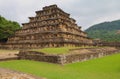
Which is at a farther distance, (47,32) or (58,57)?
(47,32)

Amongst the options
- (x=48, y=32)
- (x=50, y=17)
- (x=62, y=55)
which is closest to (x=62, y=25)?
(x=48, y=32)

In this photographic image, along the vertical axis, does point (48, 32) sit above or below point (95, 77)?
above

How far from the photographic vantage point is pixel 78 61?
2136 cm

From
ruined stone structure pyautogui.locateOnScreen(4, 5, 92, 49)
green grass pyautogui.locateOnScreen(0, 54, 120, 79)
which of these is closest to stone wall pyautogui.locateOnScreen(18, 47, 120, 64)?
green grass pyautogui.locateOnScreen(0, 54, 120, 79)

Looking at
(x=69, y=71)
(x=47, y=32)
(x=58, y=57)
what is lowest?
(x=69, y=71)

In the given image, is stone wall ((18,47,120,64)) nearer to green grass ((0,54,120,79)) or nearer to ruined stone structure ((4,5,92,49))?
green grass ((0,54,120,79))

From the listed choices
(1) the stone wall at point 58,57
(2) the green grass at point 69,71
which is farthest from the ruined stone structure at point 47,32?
(2) the green grass at point 69,71

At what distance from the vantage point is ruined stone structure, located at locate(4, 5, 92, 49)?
36.5m

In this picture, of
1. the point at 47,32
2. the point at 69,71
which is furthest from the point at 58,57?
the point at 47,32

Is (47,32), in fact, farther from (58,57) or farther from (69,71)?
(69,71)

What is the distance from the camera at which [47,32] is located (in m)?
38.2

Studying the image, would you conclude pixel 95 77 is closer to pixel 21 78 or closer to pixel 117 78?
pixel 117 78

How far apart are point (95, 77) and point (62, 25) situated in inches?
1006

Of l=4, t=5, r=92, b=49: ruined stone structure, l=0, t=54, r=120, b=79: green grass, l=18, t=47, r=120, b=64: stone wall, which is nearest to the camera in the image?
l=0, t=54, r=120, b=79: green grass
